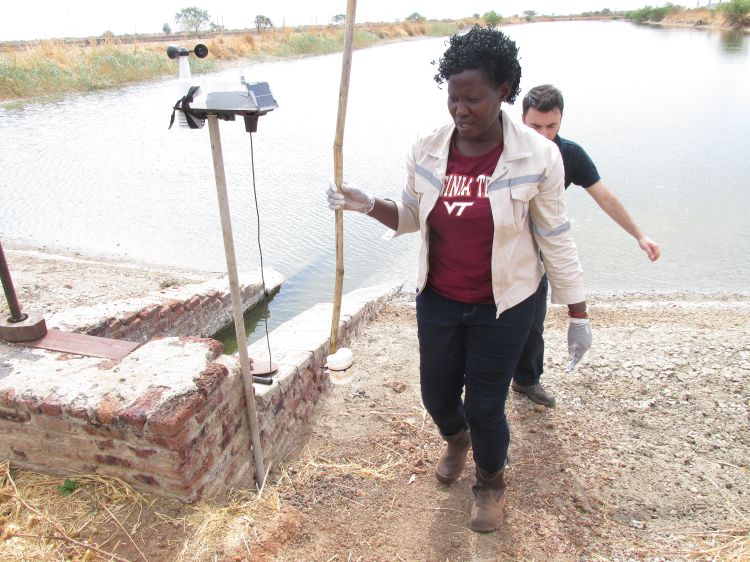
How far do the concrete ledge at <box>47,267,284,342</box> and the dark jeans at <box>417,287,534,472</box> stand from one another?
2257 millimetres

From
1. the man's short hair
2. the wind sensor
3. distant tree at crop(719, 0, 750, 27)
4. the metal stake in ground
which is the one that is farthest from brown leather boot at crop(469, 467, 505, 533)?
distant tree at crop(719, 0, 750, 27)

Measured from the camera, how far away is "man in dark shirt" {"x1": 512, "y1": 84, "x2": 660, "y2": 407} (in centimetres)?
298

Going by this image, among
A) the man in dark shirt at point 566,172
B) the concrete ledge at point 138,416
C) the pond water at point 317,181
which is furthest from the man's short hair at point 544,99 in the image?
the concrete ledge at point 138,416

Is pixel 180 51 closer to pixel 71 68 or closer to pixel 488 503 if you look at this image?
pixel 488 503

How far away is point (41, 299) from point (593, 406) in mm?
4679

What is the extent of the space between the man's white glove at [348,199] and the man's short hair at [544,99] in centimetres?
107

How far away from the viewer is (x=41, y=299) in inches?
214

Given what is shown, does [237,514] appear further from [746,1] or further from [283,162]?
[746,1]

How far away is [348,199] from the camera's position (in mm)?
2482

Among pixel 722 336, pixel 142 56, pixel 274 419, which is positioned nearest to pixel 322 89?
pixel 142 56

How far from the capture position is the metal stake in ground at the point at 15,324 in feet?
Answer: 9.05

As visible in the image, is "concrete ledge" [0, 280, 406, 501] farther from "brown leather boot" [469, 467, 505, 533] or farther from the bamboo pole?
"brown leather boot" [469, 467, 505, 533]

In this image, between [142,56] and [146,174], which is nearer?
[146,174]

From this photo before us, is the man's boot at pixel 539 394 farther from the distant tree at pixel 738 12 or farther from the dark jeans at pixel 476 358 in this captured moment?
the distant tree at pixel 738 12
